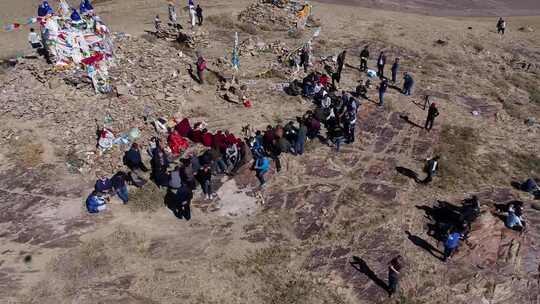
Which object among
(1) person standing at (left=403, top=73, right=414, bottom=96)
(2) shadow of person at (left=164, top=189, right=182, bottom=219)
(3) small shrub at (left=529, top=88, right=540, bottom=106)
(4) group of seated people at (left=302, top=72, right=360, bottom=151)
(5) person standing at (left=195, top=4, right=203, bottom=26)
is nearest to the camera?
→ (2) shadow of person at (left=164, top=189, right=182, bottom=219)

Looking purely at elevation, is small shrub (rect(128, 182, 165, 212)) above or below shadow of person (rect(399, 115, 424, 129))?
below

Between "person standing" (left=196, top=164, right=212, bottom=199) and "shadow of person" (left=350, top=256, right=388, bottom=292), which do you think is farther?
"person standing" (left=196, top=164, right=212, bottom=199)

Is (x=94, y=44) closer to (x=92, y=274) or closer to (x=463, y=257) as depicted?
(x=92, y=274)

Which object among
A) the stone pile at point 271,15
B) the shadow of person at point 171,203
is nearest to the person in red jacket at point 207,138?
the shadow of person at point 171,203

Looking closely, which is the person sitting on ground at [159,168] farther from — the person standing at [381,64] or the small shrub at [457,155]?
the person standing at [381,64]

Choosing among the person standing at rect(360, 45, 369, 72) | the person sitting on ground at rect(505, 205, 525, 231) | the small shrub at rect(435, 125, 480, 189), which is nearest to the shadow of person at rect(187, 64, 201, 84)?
the person standing at rect(360, 45, 369, 72)

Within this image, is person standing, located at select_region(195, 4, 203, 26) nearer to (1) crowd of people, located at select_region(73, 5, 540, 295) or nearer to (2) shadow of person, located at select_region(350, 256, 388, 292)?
(1) crowd of people, located at select_region(73, 5, 540, 295)

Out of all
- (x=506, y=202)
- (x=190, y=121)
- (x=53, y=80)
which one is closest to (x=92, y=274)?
(x=190, y=121)
